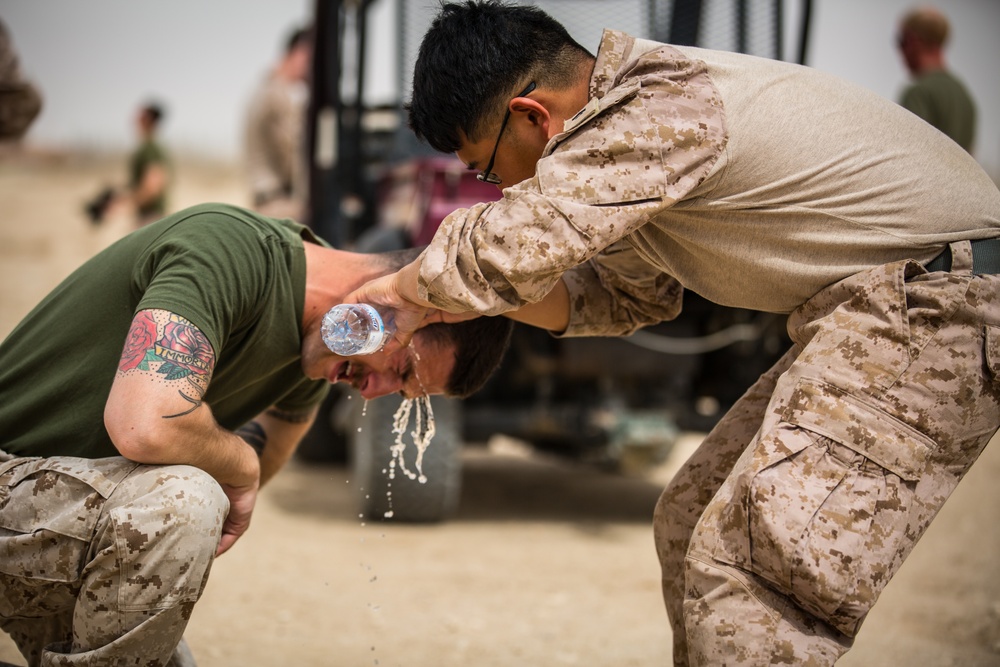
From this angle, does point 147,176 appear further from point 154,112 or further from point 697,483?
A: point 697,483

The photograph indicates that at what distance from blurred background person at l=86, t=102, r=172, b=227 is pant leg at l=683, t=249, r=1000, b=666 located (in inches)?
359

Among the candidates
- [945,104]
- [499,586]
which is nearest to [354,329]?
[499,586]

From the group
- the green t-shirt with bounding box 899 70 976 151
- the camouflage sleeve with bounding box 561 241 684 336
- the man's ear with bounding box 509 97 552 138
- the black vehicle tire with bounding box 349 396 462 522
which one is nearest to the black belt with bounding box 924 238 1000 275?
the camouflage sleeve with bounding box 561 241 684 336

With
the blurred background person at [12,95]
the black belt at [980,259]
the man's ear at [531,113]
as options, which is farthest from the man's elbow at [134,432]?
the blurred background person at [12,95]

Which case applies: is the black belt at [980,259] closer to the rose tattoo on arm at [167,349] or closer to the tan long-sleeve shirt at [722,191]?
the tan long-sleeve shirt at [722,191]

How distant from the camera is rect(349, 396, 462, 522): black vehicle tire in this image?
5.04m

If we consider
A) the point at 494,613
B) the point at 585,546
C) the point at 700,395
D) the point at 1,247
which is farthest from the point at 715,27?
the point at 1,247

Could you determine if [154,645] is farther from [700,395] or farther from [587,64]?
[700,395]

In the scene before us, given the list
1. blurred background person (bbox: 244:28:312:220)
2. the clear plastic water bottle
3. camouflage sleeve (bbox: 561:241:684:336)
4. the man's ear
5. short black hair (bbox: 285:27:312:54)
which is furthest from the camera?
short black hair (bbox: 285:27:312:54)

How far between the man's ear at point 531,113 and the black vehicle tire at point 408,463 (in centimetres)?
279

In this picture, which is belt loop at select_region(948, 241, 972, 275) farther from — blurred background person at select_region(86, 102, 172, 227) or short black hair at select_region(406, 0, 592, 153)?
blurred background person at select_region(86, 102, 172, 227)

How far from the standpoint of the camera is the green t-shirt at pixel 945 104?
5789 millimetres

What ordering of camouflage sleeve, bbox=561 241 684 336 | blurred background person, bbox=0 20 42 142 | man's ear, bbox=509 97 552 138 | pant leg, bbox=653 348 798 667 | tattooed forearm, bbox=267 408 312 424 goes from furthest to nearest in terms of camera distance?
blurred background person, bbox=0 20 42 142 < tattooed forearm, bbox=267 408 312 424 < camouflage sleeve, bbox=561 241 684 336 < pant leg, bbox=653 348 798 667 < man's ear, bbox=509 97 552 138

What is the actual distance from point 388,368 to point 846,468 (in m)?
1.21
